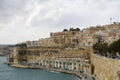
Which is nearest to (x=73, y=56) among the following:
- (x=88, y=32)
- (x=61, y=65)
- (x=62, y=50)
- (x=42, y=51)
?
(x=61, y=65)

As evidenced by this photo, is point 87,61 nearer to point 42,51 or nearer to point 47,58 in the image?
point 47,58

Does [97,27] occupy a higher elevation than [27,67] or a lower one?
higher

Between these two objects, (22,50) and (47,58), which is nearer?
(47,58)

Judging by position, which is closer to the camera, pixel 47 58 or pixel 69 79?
pixel 69 79

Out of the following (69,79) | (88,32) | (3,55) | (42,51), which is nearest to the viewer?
(69,79)

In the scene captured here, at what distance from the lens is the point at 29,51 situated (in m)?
61.8

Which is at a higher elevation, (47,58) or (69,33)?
(69,33)

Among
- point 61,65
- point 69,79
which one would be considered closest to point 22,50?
point 61,65

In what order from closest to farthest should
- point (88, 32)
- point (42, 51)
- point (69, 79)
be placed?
1. point (69, 79)
2. point (42, 51)
3. point (88, 32)

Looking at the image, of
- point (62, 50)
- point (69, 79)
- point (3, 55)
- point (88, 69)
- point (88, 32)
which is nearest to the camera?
point (69, 79)

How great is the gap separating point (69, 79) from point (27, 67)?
16996 millimetres

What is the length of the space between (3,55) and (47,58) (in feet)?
162

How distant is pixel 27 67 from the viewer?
53.1 metres

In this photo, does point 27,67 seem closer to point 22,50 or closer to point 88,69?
point 22,50
